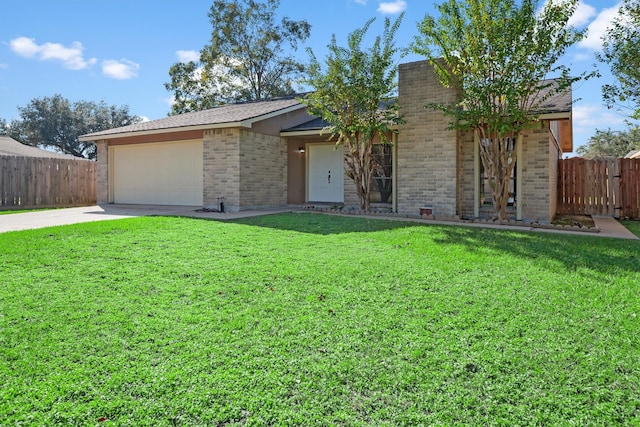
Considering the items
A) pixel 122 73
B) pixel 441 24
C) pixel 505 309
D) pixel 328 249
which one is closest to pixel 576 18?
pixel 441 24

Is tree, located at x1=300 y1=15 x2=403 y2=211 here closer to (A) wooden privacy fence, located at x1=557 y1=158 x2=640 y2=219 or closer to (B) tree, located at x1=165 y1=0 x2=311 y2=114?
(A) wooden privacy fence, located at x1=557 y1=158 x2=640 y2=219

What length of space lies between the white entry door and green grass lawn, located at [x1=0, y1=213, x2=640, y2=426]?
8502 millimetres

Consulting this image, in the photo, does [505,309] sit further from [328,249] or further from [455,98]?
[455,98]

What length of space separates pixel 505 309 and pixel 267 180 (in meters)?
10.5

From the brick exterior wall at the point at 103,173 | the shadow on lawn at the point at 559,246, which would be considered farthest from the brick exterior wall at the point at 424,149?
the brick exterior wall at the point at 103,173

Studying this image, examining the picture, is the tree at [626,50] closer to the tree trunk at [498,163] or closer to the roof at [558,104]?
the roof at [558,104]

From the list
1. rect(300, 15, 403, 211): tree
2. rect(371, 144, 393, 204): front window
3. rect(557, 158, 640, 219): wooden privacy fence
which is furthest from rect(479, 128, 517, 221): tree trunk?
rect(557, 158, 640, 219): wooden privacy fence

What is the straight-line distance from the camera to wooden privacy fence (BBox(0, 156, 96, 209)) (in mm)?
14445

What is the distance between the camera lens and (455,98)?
35.5 feet

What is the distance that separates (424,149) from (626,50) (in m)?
6.63

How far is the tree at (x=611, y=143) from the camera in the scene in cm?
3947

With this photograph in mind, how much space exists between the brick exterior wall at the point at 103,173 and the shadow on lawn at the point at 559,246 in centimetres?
1336

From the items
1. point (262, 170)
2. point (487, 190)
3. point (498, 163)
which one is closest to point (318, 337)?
point (498, 163)

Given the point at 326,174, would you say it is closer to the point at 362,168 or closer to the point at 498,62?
the point at 362,168
